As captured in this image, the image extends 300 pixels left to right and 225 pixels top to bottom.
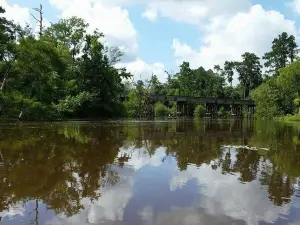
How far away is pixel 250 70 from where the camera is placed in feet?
365

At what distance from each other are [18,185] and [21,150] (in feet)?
17.8

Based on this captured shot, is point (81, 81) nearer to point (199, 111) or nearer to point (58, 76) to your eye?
point (58, 76)

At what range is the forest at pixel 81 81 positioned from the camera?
33.7 m

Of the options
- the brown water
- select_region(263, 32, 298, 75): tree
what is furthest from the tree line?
the brown water

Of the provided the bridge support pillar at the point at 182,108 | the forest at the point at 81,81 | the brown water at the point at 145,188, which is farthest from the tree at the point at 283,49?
the brown water at the point at 145,188

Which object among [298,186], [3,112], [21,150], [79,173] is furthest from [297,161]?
[3,112]

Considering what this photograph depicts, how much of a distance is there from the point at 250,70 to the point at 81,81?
2947 inches

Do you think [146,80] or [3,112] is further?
[146,80]

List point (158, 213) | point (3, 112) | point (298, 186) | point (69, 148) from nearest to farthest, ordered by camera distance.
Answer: point (158, 213)
point (298, 186)
point (69, 148)
point (3, 112)

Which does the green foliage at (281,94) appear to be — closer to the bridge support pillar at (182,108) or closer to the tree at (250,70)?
the bridge support pillar at (182,108)

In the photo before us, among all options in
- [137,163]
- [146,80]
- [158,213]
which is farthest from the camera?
[146,80]

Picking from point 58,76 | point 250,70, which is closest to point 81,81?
point 58,76

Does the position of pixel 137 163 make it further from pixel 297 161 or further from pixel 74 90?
pixel 74 90

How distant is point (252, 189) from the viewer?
7.78 metres
